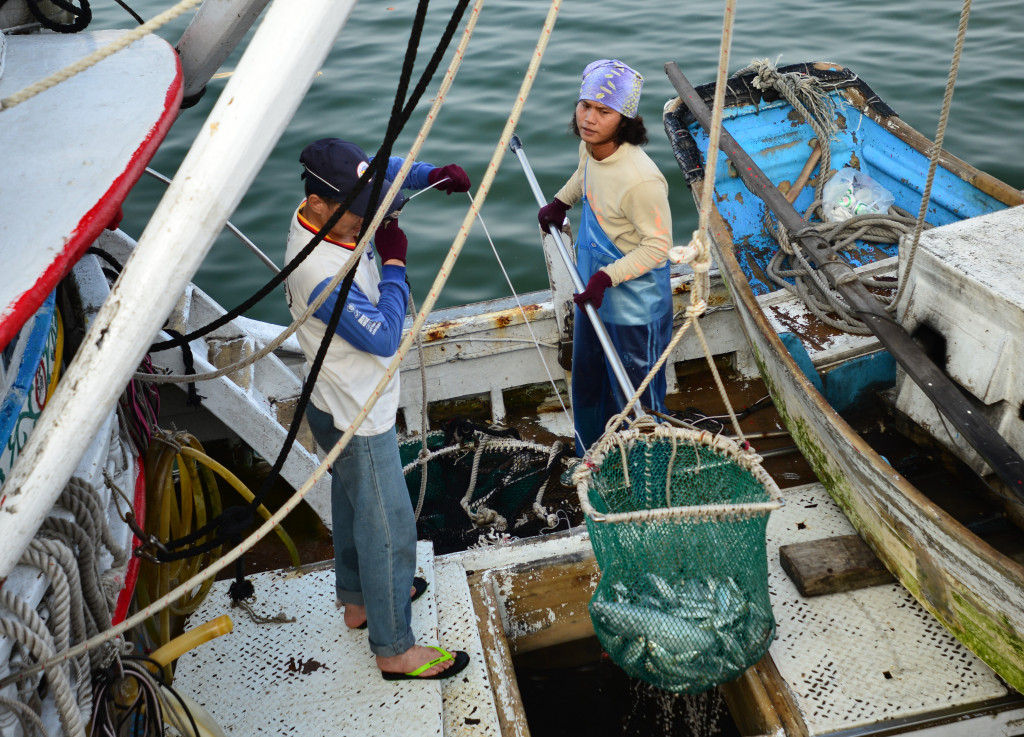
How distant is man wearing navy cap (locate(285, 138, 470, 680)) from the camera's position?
7.57 ft

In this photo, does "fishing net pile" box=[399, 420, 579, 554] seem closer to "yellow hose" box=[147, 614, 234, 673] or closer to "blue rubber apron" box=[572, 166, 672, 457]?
"blue rubber apron" box=[572, 166, 672, 457]

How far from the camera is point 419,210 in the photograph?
7.65m

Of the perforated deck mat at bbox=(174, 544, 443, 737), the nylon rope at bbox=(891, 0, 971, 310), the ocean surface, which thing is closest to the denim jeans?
the perforated deck mat at bbox=(174, 544, 443, 737)

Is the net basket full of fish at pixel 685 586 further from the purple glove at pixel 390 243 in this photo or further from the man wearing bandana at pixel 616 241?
the man wearing bandana at pixel 616 241

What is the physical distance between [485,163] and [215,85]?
12.0ft

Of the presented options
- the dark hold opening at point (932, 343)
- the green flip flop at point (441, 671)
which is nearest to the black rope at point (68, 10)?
the green flip flop at point (441, 671)

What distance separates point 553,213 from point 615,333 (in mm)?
711

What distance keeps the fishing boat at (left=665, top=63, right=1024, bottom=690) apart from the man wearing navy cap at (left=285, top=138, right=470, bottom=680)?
0.99m

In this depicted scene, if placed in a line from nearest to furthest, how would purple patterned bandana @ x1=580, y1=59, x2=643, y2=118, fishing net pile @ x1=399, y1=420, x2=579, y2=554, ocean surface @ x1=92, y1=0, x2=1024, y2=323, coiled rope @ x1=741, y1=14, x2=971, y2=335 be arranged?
purple patterned bandana @ x1=580, y1=59, x2=643, y2=118, fishing net pile @ x1=399, y1=420, x2=579, y2=554, coiled rope @ x1=741, y1=14, x2=971, y2=335, ocean surface @ x1=92, y1=0, x2=1024, y2=323

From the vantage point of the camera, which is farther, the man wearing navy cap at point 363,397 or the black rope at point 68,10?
the black rope at point 68,10

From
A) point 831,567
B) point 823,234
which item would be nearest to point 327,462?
point 831,567

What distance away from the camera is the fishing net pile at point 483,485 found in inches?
155

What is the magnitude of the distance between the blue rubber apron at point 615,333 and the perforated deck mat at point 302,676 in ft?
4.09

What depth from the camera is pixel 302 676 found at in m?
2.80
